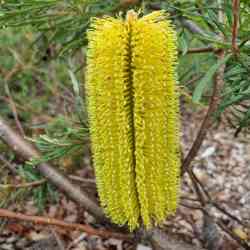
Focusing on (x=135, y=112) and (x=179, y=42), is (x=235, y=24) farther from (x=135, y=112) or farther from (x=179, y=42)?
(x=179, y=42)

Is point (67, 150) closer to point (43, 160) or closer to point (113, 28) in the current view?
point (43, 160)

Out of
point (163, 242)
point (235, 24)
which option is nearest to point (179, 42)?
point (235, 24)

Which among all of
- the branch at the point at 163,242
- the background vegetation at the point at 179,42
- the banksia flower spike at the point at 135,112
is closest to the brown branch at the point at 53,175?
the background vegetation at the point at 179,42

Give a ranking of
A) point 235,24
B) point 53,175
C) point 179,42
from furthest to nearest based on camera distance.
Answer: point 53,175, point 179,42, point 235,24

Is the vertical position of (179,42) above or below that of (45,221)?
above

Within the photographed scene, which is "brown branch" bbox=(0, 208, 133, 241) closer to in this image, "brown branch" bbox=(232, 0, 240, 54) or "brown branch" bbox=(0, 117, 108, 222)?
"brown branch" bbox=(0, 117, 108, 222)

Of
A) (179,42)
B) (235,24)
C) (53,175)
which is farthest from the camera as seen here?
(53,175)

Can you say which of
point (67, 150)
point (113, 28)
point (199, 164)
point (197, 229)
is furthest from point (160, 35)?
point (199, 164)
